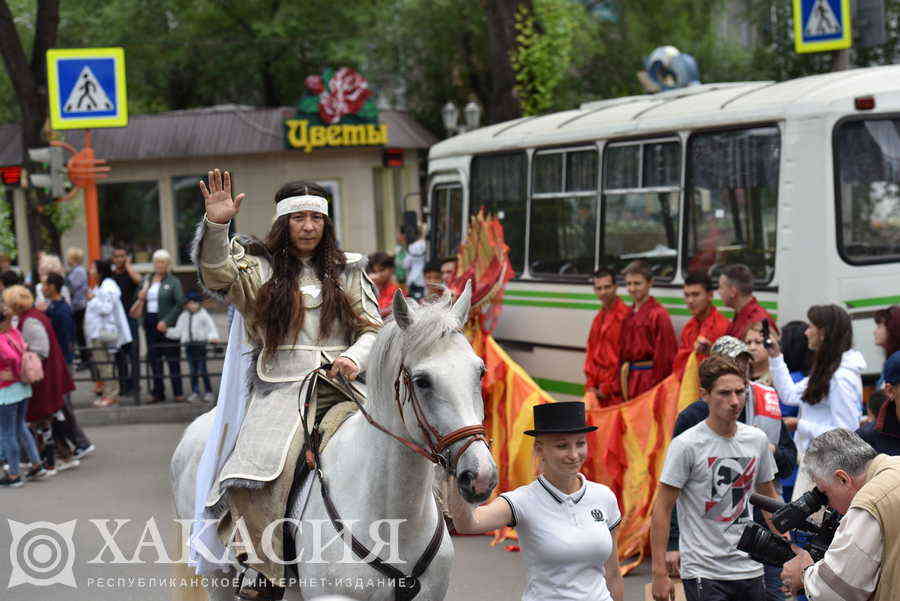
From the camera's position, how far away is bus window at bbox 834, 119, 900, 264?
1011 centimetres

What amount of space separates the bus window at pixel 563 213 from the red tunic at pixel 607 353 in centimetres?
189

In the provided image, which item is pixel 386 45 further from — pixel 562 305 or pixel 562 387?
pixel 562 387

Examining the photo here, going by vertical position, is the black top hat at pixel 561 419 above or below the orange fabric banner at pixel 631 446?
above

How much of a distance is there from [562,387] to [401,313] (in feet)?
27.7

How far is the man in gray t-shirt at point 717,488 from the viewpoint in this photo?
558cm

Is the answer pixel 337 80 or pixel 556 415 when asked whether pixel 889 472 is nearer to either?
pixel 556 415

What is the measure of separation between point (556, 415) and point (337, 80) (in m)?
26.2

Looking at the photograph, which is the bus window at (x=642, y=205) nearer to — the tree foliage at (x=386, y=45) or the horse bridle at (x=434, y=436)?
the horse bridle at (x=434, y=436)

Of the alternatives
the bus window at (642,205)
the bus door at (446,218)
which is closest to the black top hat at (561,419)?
the bus window at (642,205)

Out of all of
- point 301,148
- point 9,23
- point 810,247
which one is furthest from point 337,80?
A: point 810,247

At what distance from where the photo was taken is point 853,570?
394 cm

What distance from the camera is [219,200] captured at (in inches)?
208

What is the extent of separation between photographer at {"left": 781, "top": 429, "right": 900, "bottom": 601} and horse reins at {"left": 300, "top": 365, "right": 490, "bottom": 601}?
123 cm

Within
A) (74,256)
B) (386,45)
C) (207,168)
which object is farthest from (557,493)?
(386,45)
